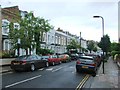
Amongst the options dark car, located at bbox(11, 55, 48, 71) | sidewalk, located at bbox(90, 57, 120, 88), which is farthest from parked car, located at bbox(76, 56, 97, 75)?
dark car, located at bbox(11, 55, 48, 71)

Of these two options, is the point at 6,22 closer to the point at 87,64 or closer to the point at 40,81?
the point at 87,64

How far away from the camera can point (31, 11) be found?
33.6 metres

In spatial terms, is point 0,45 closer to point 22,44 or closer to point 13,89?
point 22,44

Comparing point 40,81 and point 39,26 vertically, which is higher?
point 39,26

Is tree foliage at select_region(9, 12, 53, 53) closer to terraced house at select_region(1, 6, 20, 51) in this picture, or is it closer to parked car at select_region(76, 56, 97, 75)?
terraced house at select_region(1, 6, 20, 51)

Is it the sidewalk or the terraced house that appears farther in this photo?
the terraced house

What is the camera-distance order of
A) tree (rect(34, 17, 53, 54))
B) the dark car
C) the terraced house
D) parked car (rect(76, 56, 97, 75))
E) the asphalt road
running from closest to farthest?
1. the asphalt road
2. parked car (rect(76, 56, 97, 75))
3. the dark car
4. tree (rect(34, 17, 53, 54))
5. the terraced house

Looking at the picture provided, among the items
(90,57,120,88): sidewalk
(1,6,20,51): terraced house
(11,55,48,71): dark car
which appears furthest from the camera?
(1,6,20,51): terraced house

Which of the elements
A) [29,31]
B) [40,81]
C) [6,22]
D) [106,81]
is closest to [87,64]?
[106,81]

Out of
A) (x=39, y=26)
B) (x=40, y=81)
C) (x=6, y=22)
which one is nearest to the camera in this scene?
(x=40, y=81)

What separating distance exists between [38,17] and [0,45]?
628cm

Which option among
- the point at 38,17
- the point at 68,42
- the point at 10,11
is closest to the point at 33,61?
the point at 38,17

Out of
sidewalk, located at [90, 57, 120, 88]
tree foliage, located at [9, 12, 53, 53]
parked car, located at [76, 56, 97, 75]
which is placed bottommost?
sidewalk, located at [90, 57, 120, 88]

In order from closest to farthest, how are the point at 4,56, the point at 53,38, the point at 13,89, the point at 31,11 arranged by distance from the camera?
the point at 13,89
the point at 4,56
the point at 31,11
the point at 53,38
